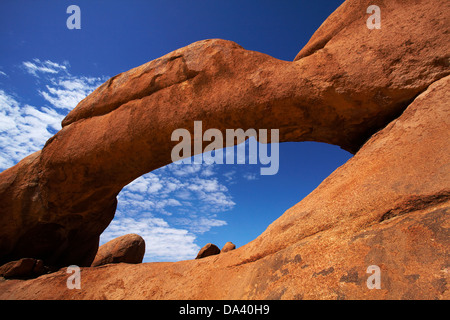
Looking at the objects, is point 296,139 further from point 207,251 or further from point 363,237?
point 207,251

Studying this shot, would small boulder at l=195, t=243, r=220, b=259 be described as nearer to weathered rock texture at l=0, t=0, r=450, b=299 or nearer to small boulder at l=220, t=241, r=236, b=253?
small boulder at l=220, t=241, r=236, b=253

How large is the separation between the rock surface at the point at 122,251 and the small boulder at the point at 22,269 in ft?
9.62

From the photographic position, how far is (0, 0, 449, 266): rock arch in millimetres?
3178

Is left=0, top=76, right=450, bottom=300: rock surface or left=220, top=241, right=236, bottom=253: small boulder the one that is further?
left=220, top=241, right=236, bottom=253: small boulder

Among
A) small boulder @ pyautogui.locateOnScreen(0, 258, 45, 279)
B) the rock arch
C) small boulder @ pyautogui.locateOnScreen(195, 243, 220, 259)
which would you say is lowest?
small boulder @ pyautogui.locateOnScreen(0, 258, 45, 279)

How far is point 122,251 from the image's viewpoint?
7.81m

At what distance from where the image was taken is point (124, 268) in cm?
417

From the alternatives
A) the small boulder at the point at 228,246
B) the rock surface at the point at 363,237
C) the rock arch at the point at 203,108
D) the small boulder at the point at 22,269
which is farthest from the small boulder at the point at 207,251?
the small boulder at the point at 22,269

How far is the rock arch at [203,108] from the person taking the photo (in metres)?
3.18

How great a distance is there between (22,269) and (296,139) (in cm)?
537

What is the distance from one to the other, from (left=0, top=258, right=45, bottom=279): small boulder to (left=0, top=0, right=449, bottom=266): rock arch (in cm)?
90

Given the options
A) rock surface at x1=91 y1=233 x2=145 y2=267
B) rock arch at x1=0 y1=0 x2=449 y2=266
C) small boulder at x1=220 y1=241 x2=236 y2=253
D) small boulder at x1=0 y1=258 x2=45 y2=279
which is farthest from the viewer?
small boulder at x1=220 y1=241 x2=236 y2=253

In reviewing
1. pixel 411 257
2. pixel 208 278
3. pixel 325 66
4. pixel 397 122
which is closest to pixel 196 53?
pixel 325 66

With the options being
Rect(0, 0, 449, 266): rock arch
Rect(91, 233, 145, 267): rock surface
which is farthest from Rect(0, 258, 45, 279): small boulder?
Rect(91, 233, 145, 267): rock surface
